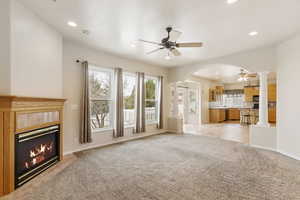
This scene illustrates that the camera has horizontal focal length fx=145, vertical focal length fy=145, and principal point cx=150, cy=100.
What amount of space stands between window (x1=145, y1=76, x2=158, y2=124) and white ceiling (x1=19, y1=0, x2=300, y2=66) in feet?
7.79

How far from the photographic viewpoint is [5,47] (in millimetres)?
2145

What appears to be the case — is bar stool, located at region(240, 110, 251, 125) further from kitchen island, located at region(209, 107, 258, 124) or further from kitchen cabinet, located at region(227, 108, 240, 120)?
kitchen cabinet, located at region(227, 108, 240, 120)

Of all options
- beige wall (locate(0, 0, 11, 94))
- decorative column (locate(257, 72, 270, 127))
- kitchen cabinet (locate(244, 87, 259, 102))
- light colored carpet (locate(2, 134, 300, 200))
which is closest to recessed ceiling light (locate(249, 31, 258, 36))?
decorative column (locate(257, 72, 270, 127))

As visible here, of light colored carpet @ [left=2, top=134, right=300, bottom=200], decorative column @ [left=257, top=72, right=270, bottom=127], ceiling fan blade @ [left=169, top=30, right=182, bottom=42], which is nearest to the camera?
light colored carpet @ [left=2, top=134, right=300, bottom=200]

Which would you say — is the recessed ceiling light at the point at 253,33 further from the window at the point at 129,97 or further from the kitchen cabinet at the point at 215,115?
the kitchen cabinet at the point at 215,115

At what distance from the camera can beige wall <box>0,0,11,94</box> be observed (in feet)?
6.98

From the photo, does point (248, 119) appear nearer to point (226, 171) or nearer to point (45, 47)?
point (226, 171)

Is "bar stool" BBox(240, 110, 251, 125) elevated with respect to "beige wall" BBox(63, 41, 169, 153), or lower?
lower

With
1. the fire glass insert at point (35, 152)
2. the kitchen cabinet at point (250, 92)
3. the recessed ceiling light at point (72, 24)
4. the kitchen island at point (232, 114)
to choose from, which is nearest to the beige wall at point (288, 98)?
the recessed ceiling light at point (72, 24)

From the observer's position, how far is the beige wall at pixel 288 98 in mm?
3410

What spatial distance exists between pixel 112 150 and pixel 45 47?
2901 millimetres

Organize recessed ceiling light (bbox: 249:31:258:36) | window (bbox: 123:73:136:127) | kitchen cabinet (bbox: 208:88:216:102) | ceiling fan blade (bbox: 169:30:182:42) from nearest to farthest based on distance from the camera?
ceiling fan blade (bbox: 169:30:182:42) < recessed ceiling light (bbox: 249:31:258:36) < window (bbox: 123:73:136:127) < kitchen cabinet (bbox: 208:88:216:102)

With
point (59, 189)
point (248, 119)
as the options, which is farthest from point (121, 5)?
point (248, 119)

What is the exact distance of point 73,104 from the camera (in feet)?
12.8
